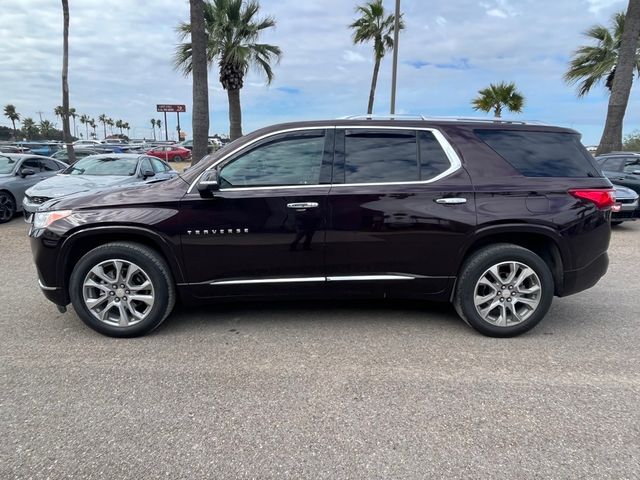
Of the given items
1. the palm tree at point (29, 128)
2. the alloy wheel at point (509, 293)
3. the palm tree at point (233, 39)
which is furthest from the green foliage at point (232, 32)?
the palm tree at point (29, 128)

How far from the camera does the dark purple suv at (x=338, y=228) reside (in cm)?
372

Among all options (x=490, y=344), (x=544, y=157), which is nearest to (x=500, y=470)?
(x=490, y=344)

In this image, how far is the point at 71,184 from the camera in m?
8.72

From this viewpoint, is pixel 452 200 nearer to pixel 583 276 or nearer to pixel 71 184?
pixel 583 276

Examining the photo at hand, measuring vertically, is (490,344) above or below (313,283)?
below

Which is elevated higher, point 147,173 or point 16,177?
point 147,173

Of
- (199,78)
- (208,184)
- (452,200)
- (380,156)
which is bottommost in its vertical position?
(452,200)

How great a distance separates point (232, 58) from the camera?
58.6 ft

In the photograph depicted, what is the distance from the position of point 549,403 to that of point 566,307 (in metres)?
2.15

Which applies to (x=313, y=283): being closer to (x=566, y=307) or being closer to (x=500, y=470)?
(x=500, y=470)

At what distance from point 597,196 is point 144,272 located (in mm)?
3947

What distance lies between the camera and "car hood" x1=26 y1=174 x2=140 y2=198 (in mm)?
8396

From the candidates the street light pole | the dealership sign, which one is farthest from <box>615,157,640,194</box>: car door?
the dealership sign

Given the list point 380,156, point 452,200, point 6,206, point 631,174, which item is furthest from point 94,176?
point 631,174
